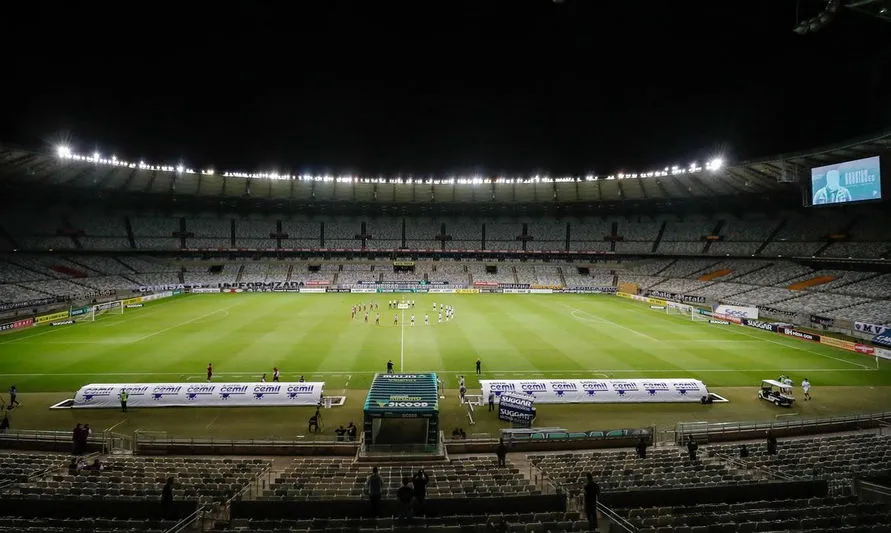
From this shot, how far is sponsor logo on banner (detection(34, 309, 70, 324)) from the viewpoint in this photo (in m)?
41.0

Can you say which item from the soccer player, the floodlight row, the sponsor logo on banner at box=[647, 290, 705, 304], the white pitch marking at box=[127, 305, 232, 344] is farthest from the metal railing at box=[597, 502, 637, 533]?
the floodlight row

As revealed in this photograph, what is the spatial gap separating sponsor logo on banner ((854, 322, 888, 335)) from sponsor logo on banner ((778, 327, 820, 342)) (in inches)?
118

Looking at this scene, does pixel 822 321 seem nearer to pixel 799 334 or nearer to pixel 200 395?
pixel 799 334

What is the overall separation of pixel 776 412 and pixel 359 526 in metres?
22.1

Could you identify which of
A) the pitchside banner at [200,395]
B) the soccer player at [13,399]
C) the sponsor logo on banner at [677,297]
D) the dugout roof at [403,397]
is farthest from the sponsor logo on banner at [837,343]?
the soccer player at [13,399]

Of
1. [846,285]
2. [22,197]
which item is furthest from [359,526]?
[22,197]

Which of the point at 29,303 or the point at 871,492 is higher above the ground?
the point at 29,303

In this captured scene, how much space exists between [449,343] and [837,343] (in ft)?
99.0

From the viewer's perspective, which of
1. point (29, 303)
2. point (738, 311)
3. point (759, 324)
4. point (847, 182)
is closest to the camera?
point (759, 324)

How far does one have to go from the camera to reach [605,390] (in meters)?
22.6

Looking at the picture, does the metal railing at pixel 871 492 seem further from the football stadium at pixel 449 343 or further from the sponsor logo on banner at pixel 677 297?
the sponsor logo on banner at pixel 677 297

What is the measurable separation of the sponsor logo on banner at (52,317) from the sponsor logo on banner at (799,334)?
66973 mm

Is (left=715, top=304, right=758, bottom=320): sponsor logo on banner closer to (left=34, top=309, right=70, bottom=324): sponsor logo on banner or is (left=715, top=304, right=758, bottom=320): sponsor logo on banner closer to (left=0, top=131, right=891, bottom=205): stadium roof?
(left=0, top=131, right=891, bottom=205): stadium roof

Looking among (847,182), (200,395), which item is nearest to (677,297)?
(847,182)
